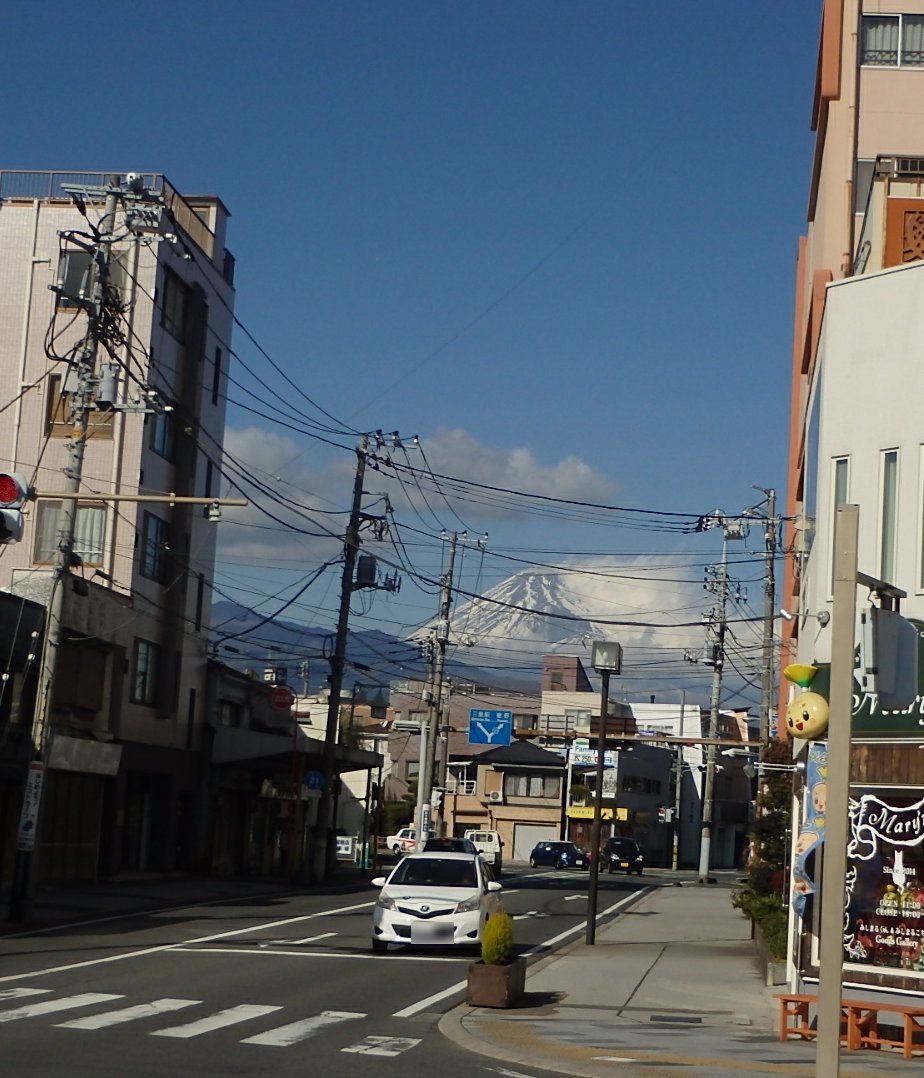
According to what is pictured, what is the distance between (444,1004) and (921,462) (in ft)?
27.7

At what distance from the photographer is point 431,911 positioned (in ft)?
78.2

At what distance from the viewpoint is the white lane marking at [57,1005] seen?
49.0ft

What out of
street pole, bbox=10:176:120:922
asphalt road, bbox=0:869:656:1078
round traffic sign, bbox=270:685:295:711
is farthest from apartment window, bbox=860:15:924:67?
round traffic sign, bbox=270:685:295:711

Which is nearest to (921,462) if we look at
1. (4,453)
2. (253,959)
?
(253,959)

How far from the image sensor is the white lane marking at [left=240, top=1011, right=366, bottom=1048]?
45.8 feet

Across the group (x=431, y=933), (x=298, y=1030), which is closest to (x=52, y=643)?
(x=431, y=933)

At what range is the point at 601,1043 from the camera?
14828 millimetres

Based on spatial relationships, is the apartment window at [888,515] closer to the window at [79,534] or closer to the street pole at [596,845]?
the street pole at [596,845]

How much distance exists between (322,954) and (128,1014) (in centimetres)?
849

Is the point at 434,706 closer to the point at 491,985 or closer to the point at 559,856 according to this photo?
the point at 559,856

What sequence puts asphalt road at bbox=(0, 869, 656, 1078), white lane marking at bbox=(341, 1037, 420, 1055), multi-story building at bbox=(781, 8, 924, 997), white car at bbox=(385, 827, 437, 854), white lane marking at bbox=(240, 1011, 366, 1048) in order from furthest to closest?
white car at bbox=(385, 827, 437, 854) → multi-story building at bbox=(781, 8, 924, 997) → white lane marking at bbox=(240, 1011, 366, 1048) → white lane marking at bbox=(341, 1037, 420, 1055) → asphalt road at bbox=(0, 869, 656, 1078)

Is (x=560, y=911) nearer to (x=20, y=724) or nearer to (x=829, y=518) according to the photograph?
(x=20, y=724)

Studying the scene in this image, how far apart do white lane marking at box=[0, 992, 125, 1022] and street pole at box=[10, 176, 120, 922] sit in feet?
33.9

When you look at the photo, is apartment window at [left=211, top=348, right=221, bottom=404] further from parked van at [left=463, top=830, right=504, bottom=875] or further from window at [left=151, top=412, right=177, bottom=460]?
parked van at [left=463, top=830, right=504, bottom=875]
